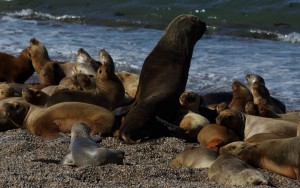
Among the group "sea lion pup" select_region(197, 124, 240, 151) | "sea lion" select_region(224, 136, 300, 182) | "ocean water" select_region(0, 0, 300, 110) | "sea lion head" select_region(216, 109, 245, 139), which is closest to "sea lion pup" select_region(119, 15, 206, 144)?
"sea lion pup" select_region(197, 124, 240, 151)

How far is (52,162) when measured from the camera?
20.5 ft

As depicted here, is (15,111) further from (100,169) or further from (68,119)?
(100,169)

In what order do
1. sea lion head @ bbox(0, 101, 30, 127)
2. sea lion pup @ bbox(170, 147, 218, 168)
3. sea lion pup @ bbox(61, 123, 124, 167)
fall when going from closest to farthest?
1. sea lion pup @ bbox(61, 123, 124, 167)
2. sea lion pup @ bbox(170, 147, 218, 168)
3. sea lion head @ bbox(0, 101, 30, 127)

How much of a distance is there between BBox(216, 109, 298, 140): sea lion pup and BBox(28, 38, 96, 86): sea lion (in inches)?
109

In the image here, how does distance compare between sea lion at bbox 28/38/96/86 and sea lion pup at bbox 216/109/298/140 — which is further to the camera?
sea lion at bbox 28/38/96/86

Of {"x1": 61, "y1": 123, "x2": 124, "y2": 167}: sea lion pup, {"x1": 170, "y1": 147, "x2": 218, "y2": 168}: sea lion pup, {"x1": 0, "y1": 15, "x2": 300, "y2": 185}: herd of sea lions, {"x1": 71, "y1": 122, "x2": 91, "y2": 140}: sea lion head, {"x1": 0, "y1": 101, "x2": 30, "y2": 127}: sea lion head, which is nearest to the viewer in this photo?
{"x1": 61, "y1": 123, "x2": 124, "y2": 167}: sea lion pup

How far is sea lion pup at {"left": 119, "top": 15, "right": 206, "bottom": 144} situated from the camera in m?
7.59

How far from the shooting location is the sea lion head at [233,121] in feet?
24.8

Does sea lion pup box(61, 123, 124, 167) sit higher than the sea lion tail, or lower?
higher

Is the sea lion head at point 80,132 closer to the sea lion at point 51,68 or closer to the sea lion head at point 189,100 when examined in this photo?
the sea lion head at point 189,100

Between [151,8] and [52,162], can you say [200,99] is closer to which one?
[52,162]

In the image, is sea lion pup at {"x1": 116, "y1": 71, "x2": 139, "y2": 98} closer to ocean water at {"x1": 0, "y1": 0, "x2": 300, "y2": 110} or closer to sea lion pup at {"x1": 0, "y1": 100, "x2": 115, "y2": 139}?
ocean water at {"x1": 0, "y1": 0, "x2": 300, "y2": 110}

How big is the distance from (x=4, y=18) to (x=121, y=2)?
346 cm

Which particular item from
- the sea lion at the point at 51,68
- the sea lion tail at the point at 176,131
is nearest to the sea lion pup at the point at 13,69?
the sea lion at the point at 51,68
